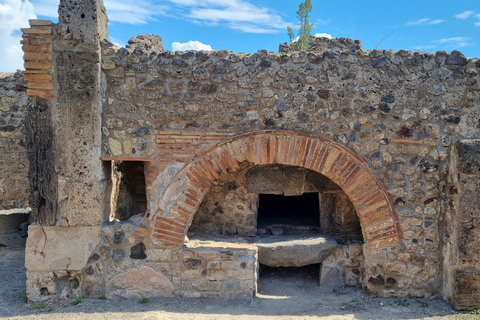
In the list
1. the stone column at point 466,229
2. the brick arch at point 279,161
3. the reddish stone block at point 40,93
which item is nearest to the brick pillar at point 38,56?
the reddish stone block at point 40,93

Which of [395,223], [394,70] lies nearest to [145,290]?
[395,223]

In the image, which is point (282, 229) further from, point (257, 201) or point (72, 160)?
point (72, 160)

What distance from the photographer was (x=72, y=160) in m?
4.39

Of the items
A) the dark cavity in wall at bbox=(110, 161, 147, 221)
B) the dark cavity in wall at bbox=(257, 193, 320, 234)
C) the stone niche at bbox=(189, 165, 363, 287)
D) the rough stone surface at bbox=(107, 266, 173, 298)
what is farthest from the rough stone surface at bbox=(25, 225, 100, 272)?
the dark cavity in wall at bbox=(257, 193, 320, 234)

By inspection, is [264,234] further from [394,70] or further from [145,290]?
[394,70]

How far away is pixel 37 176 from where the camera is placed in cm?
443

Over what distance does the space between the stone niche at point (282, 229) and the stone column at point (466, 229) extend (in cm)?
111

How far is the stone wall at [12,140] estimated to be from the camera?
677 centimetres

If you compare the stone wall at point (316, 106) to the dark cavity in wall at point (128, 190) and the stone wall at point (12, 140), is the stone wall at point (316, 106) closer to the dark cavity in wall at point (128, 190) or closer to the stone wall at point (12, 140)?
the dark cavity in wall at point (128, 190)

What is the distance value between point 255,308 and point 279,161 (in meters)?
1.72

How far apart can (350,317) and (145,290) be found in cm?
237

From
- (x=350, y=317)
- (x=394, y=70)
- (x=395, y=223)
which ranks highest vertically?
(x=394, y=70)

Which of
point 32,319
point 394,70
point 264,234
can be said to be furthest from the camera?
point 264,234

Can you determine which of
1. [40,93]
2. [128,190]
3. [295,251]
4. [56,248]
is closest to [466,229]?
[295,251]
